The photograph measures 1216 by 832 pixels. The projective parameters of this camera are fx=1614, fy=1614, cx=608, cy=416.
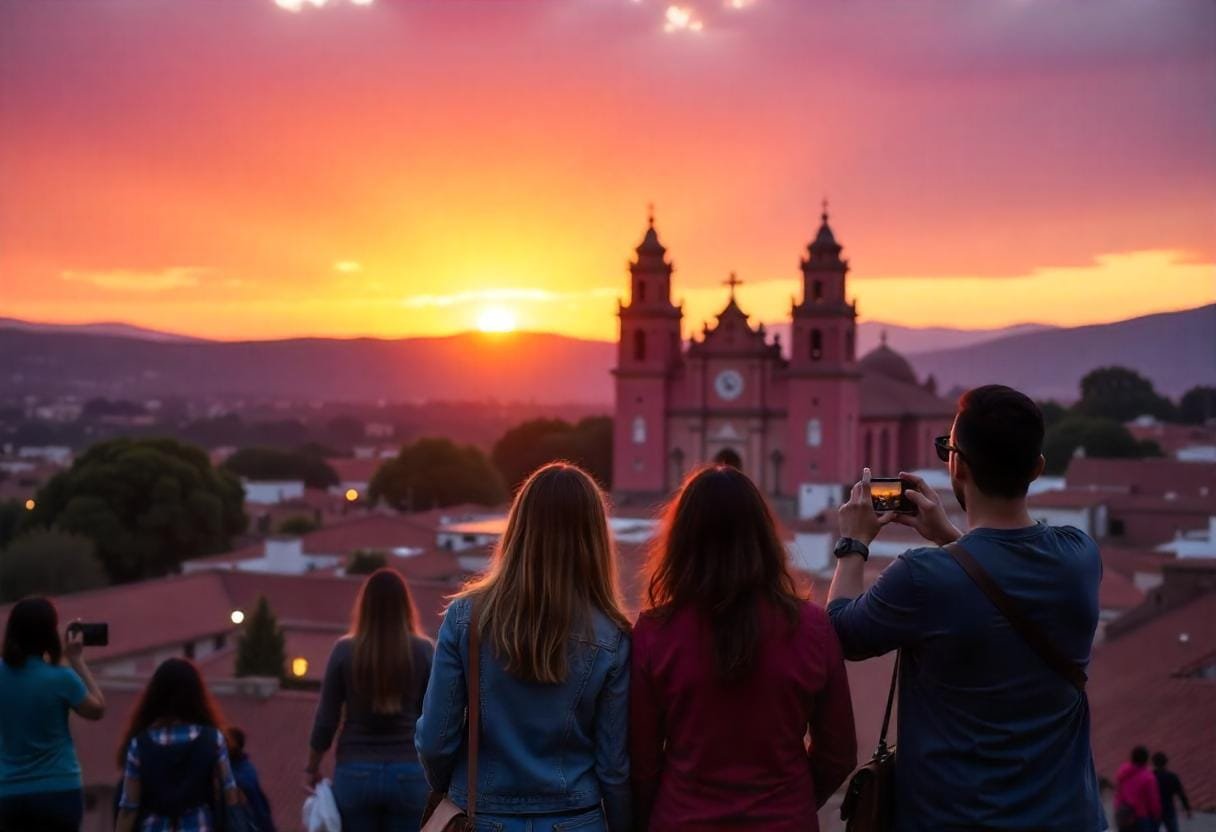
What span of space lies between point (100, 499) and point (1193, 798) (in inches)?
1587

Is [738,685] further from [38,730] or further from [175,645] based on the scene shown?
[175,645]

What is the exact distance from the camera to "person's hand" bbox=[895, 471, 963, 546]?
3.64 metres

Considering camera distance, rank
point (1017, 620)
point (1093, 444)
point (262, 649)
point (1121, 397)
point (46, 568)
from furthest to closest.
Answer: point (1121, 397) < point (1093, 444) < point (46, 568) < point (262, 649) < point (1017, 620)

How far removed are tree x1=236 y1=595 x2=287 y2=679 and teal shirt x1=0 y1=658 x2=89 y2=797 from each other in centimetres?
1755

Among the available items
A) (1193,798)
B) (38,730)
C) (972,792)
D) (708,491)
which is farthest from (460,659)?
(1193,798)

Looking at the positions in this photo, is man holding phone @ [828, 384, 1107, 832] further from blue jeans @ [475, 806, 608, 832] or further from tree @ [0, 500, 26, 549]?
tree @ [0, 500, 26, 549]

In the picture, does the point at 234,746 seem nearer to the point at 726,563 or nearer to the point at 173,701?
the point at 173,701

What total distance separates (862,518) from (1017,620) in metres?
0.47

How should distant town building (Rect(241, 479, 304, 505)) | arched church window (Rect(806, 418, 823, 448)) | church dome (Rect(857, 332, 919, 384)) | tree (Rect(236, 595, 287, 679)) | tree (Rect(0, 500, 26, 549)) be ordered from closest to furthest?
tree (Rect(236, 595, 287, 679))
tree (Rect(0, 500, 26, 549))
arched church window (Rect(806, 418, 823, 448))
church dome (Rect(857, 332, 919, 384))
distant town building (Rect(241, 479, 304, 505))

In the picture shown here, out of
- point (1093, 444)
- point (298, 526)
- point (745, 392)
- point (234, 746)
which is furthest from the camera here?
point (1093, 444)

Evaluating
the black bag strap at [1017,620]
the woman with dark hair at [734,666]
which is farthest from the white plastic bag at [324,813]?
the black bag strap at [1017,620]

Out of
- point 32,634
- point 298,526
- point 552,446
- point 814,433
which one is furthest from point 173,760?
point 552,446

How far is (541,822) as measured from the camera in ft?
12.0

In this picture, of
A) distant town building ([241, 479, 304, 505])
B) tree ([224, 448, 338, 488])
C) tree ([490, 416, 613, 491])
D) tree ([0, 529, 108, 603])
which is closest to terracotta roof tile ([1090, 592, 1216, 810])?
tree ([0, 529, 108, 603])
